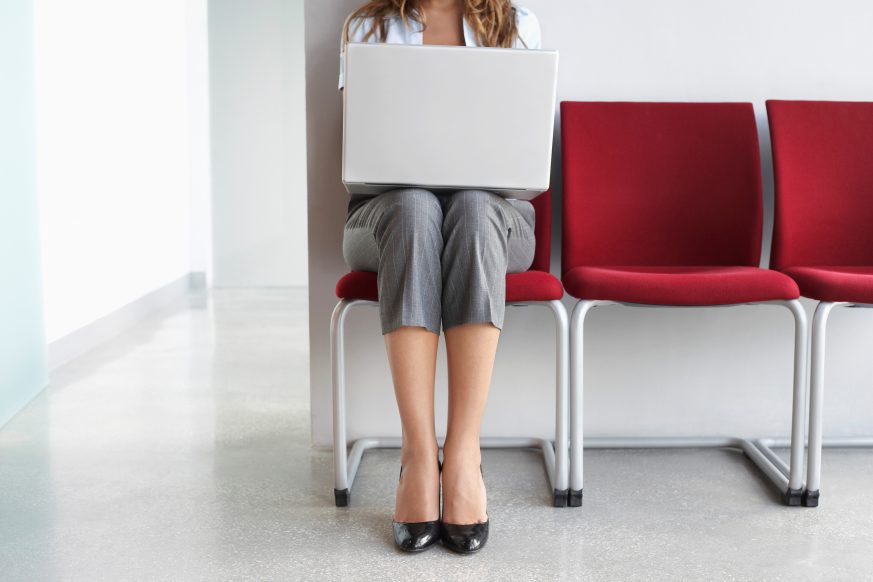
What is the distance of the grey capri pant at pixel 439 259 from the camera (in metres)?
1.28

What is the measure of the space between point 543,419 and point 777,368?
535mm

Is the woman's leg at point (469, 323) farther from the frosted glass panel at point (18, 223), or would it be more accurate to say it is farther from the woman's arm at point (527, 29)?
the frosted glass panel at point (18, 223)

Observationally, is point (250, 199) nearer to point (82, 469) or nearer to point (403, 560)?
point (82, 469)

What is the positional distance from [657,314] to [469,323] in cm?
72

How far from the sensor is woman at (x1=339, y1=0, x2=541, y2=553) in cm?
128

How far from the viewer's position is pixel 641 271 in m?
1.53

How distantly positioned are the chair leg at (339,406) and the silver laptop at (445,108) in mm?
304

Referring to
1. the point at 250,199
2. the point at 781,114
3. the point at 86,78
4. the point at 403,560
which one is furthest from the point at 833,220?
the point at 250,199

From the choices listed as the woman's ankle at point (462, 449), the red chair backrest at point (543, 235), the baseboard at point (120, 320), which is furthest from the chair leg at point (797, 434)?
the baseboard at point (120, 320)

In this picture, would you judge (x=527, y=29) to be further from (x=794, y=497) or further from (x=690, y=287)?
(x=794, y=497)

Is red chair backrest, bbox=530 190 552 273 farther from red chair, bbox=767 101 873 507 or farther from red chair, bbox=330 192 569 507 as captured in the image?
red chair, bbox=767 101 873 507

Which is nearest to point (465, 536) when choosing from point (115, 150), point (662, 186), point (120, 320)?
point (662, 186)

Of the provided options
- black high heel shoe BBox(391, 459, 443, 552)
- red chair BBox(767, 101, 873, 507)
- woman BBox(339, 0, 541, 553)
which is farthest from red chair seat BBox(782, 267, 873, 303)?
black high heel shoe BBox(391, 459, 443, 552)

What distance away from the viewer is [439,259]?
1.31 meters
